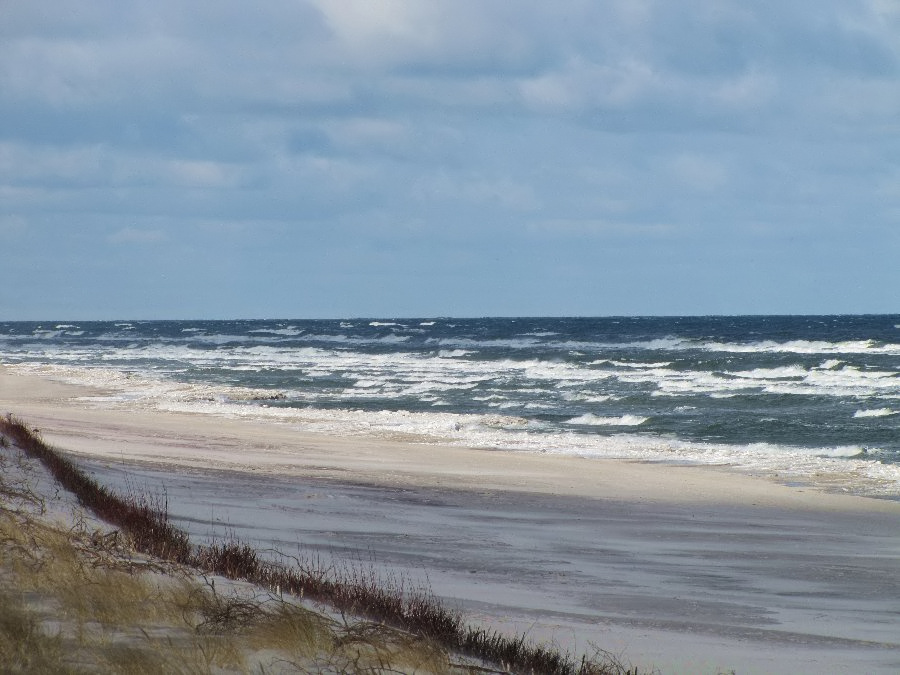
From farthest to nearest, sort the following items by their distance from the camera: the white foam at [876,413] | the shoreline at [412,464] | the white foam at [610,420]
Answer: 1. the white foam at [876,413]
2. the white foam at [610,420]
3. the shoreline at [412,464]

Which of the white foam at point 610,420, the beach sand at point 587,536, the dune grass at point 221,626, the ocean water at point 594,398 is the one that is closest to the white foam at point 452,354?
the ocean water at point 594,398

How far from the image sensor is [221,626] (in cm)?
550

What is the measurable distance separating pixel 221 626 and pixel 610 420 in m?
24.2

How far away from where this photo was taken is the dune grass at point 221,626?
16.4 ft

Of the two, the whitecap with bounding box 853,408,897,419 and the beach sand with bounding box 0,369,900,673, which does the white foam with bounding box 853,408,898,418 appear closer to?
the whitecap with bounding box 853,408,897,419

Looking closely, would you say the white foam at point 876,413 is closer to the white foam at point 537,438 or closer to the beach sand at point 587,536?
the white foam at point 537,438

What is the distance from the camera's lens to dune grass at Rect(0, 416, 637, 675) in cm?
501

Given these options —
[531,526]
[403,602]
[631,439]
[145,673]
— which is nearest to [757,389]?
[631,439]

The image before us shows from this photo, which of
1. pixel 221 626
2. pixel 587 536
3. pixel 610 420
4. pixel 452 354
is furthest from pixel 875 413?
pixel 452 354

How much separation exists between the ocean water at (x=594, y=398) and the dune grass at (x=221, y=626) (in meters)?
12.2

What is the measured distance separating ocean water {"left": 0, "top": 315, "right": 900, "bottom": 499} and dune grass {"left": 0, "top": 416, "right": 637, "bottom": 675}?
12163mm

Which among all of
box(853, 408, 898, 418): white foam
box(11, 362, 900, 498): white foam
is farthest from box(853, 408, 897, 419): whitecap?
box(11, 362, 900, 498): white foam

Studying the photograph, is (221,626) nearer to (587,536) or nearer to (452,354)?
(587,536)

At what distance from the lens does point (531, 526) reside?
1196 centimetres
